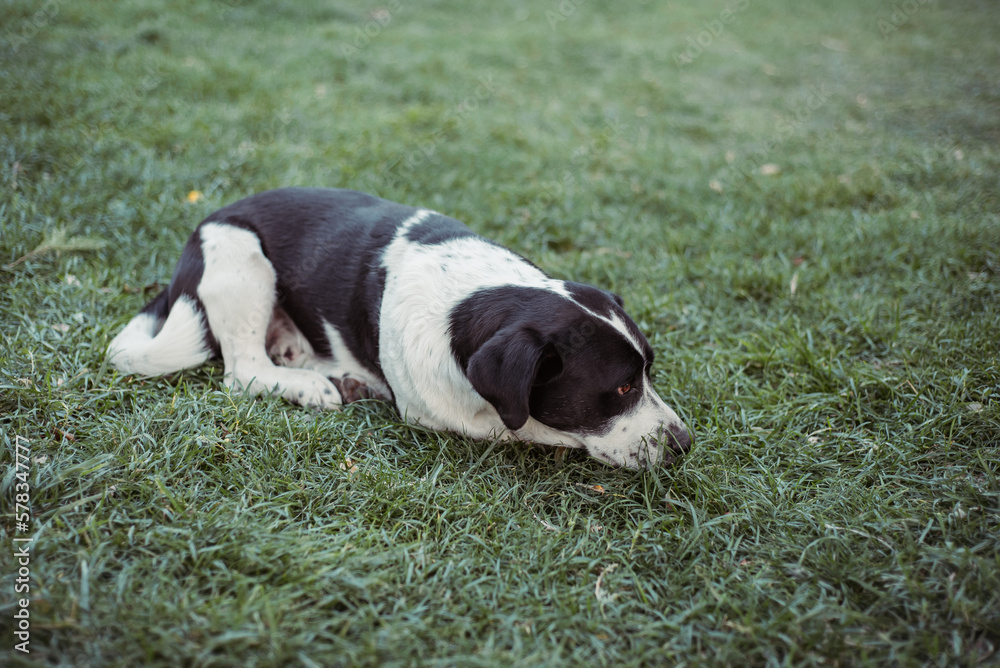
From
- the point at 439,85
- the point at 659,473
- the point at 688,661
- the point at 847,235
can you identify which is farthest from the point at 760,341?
the point at 439,85

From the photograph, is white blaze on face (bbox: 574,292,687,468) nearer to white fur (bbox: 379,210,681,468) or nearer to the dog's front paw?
white fur (bbox: 379,210,681,468)

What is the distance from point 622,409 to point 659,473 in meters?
0.28

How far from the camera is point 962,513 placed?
212cm

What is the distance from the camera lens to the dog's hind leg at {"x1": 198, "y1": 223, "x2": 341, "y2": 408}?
281cm

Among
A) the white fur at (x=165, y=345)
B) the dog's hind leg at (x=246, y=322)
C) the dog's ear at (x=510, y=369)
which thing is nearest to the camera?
the dog's ear at (x=510, y=369)

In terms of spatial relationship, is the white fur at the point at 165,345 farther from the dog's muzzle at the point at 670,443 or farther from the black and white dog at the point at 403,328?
the dog's muzzle at the point at 670,443

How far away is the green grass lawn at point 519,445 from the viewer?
1.81 metres

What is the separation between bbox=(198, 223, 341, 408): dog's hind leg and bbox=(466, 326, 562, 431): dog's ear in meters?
0.90

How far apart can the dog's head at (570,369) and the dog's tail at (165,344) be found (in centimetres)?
121

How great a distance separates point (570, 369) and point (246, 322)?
153cm

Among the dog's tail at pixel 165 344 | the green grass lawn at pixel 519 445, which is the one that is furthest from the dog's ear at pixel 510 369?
the dog's tail at pixel 165 344

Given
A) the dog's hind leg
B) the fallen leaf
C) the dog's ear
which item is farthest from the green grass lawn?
the dog's ear

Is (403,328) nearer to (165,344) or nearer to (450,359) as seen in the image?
(450,359)

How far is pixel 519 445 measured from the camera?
2.55 metres
